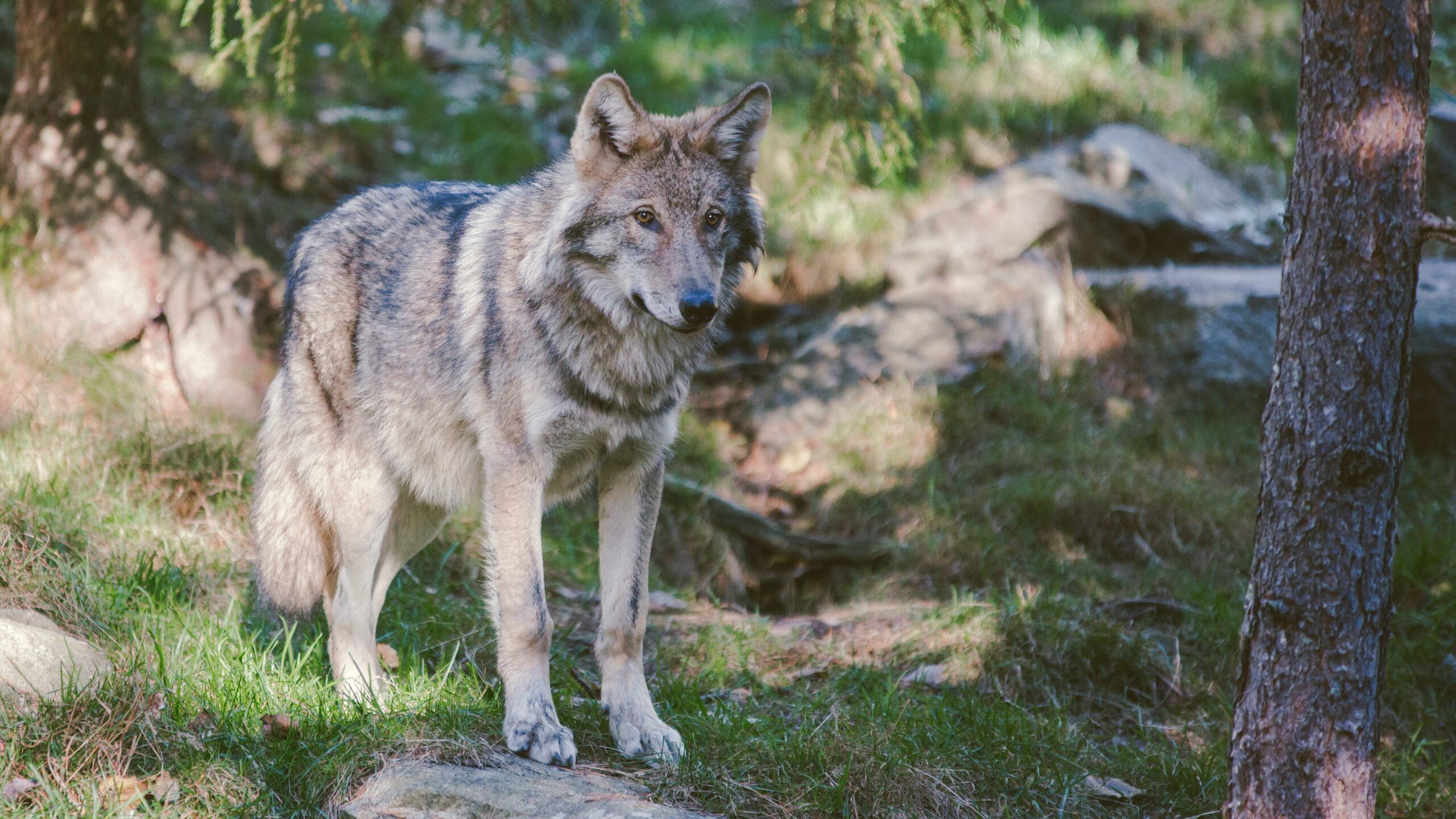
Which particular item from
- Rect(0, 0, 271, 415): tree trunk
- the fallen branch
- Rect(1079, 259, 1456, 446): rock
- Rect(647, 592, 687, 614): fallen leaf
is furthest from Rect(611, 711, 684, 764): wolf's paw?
Rect(1079, 259, 1456, 446): rock

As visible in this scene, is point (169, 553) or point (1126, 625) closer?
point (169, 553)

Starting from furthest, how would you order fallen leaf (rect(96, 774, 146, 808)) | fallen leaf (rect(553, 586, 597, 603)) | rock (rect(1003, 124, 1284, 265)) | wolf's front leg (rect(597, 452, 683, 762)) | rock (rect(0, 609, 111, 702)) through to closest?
rock (rect(1003, 124, 1284, 265))
fallen leaf (rect(553, 586, 597, 603))
wolf's front leg (rect(597, 452, 683, 762))
rock (rect(0, 609, 111, 702))
fallen leaf (rect(96, 774, 146, 808))

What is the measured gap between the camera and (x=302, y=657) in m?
4.08

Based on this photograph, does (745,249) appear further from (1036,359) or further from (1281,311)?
(1036,359)

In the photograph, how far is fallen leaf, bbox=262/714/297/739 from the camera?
11.2ft

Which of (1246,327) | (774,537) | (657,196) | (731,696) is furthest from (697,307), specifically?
(1246,327)

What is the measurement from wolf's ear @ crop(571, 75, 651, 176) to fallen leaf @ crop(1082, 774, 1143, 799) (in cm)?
254

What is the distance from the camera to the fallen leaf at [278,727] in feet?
11.2

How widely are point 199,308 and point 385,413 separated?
7.13ft

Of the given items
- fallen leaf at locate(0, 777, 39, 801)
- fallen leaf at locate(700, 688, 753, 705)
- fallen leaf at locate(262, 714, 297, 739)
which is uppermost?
fallen leaf at locate(0, 777, 39, 801)

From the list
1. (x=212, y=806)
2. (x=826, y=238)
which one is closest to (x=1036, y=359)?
(x=826, y=238)

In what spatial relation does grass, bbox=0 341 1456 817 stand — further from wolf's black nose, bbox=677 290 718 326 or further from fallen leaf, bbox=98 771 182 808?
wolf's black nose, bbox=677 290 718 326

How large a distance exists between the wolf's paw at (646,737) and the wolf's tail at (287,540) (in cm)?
138

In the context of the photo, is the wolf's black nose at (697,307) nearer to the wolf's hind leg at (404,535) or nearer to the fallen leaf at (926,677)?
the wolf's hind leg at (404,535)
